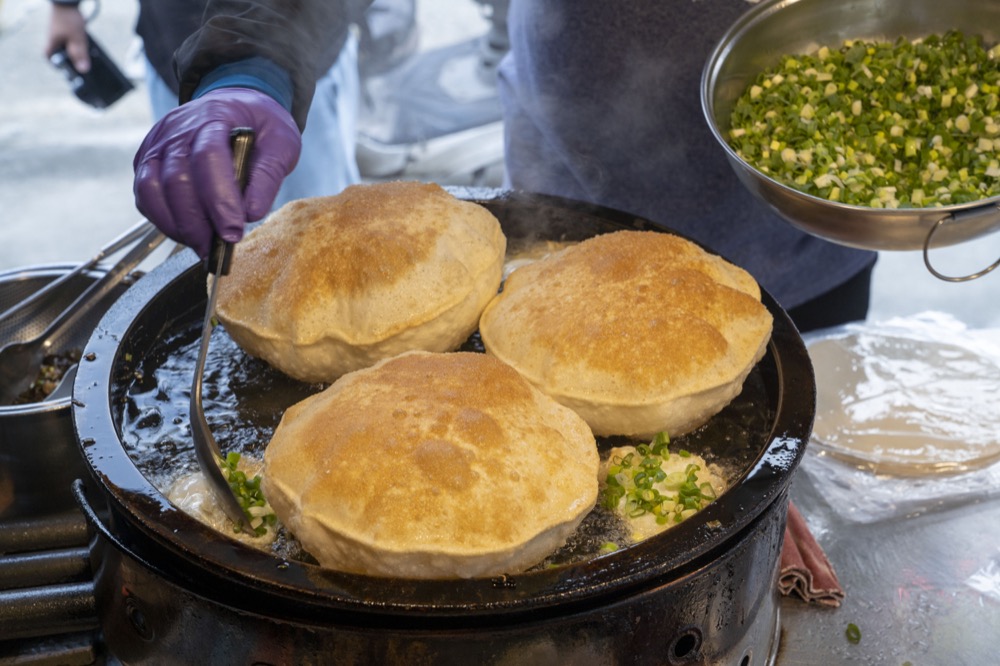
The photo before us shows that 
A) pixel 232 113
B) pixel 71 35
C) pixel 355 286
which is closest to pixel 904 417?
pixel 355 286

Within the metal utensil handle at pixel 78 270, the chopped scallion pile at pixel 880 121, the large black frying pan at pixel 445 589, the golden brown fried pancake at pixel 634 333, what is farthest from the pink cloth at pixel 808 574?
the metal utensil handle at pixel 78 270

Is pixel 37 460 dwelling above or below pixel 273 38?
below

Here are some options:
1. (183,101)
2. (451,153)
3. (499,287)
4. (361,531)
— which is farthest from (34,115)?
(361,531)

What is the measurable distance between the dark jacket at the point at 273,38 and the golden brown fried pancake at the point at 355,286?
42 cm

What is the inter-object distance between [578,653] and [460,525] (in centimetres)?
31

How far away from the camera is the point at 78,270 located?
275 centimetres

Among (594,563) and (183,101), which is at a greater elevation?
(183,101)

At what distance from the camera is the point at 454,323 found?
2.04m

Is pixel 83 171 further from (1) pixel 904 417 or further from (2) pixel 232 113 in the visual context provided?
(1) pixel 904 417

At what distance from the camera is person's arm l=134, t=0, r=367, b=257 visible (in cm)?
184

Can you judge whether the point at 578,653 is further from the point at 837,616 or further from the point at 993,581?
the point at 993,581

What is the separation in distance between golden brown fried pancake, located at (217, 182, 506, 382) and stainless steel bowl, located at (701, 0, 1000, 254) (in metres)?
0.66

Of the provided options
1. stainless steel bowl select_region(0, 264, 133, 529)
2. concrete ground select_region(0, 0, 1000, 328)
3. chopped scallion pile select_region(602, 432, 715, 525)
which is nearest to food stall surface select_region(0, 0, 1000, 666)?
concrete ground select_region(0, 0, 1000, 328)

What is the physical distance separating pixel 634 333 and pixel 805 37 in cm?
117
